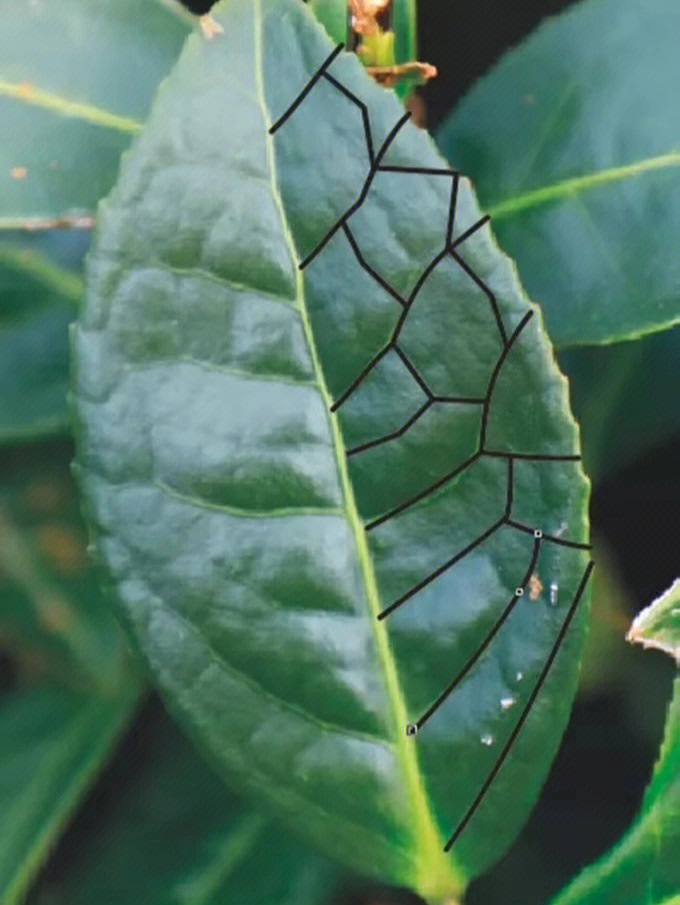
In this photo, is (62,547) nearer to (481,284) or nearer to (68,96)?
(68,96)

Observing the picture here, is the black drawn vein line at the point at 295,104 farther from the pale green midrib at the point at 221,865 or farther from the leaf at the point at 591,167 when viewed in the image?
the pale green midrib at the point at 221,865

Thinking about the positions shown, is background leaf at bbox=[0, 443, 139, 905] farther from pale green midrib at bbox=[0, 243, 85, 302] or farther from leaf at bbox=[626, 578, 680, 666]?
leaf at bbox=[626, 578, 680, 666]

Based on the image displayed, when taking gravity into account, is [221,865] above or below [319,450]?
below

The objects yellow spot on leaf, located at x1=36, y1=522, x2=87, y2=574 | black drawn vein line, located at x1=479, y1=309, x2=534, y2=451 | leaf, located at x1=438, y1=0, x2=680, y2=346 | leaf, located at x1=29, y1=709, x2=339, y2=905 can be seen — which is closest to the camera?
black drawn vein line, located at x1=479, y1=309, x2=534, y2=451

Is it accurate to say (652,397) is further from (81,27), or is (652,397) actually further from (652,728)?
(81,27)

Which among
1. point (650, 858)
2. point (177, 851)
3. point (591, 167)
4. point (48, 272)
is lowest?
point (177, 851)

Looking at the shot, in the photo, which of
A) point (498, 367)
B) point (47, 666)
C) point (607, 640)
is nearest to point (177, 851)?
point (47, 666)
